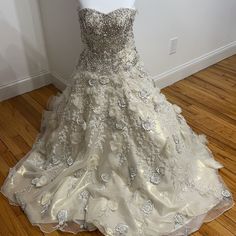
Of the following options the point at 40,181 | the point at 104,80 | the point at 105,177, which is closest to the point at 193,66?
the point at 104,80

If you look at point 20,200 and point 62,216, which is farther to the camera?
point 20,200

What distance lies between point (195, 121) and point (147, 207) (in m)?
0.88

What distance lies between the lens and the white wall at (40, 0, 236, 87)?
217 centimetres

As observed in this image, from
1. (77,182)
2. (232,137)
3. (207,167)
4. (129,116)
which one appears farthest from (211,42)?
(77,182)

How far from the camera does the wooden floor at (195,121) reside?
1560 mm

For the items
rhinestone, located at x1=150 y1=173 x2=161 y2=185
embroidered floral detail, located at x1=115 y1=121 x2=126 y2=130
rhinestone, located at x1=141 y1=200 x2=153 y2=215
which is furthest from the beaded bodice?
rhinestone, located at x1=141 y1=200 x2=153 y2=215

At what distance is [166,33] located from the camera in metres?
2.37

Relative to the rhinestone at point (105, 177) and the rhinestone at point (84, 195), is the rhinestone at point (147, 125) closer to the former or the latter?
the rhinestone at point (105, 177)

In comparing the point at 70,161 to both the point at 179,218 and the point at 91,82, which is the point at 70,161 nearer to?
the point at 91,82

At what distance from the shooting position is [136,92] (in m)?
1.55

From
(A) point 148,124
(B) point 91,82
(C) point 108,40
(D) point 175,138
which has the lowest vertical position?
(D) point 175,138

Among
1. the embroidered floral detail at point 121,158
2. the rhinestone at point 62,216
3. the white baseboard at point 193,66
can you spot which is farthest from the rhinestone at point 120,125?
the white baseboard at point 193,66

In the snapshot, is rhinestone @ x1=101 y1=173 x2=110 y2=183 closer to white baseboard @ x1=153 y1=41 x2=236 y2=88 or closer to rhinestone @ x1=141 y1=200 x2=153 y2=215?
rhinestone @ x1=141 y1=200 x2=153 y2=215

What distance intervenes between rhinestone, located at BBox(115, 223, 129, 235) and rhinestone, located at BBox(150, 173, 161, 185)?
0.76 feet
